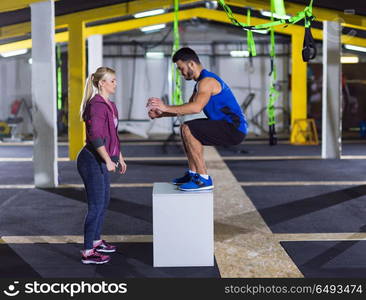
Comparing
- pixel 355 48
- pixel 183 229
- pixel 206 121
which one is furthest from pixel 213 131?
Result: pixel 355 48

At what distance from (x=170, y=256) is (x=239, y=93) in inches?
592

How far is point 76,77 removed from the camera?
1138cm

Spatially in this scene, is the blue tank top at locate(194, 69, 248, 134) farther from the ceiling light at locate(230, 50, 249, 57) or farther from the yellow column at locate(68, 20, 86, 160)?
the ceiling light at locate(230, 50, 249, 57)

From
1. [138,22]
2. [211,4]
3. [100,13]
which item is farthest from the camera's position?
[138,22]

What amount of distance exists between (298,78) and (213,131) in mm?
10705

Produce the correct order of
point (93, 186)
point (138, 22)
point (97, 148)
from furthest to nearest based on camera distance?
1. point (138, 22)
2. point (93, 186)
3. point (97, 148)

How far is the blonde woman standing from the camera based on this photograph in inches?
162

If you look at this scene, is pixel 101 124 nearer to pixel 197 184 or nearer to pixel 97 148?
pixel 97 148

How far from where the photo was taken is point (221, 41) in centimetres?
1888

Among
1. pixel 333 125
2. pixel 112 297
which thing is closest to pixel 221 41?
pixel 333 125

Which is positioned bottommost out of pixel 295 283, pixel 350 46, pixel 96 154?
pixel 295 283

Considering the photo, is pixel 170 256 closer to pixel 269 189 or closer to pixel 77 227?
pixel 77 227

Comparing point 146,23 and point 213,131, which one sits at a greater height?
point 146,23

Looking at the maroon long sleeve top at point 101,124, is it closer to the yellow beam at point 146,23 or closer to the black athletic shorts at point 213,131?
the black athletic shorts at point 213,131
